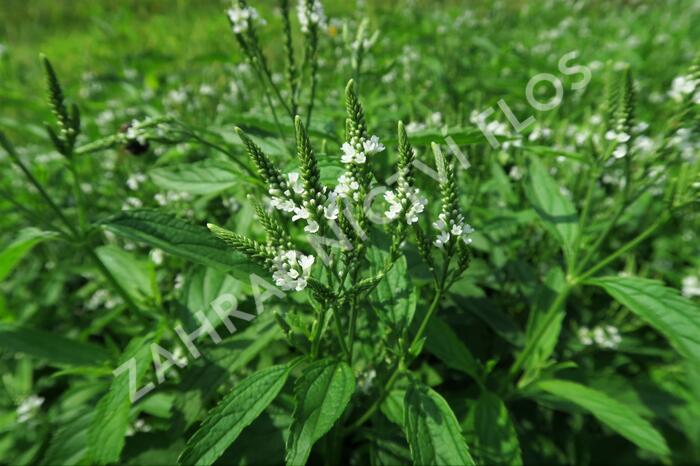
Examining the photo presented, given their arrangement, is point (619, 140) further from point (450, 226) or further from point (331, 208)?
point (331, 208)

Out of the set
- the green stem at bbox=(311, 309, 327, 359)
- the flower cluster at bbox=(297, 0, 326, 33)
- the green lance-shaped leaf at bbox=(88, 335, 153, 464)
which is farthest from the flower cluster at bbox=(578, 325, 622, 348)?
the green lance-shaped leaf at bbox=(88, 335, 153, 464)

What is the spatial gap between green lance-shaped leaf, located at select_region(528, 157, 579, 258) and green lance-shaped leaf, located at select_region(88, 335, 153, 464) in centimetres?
230

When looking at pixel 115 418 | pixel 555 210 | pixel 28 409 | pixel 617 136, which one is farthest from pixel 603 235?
pixel 28 409

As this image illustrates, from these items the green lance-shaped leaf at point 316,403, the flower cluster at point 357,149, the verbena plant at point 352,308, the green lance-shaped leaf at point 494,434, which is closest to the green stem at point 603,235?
the verbena plant at point 352,308

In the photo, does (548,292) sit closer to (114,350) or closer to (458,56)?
(114,350)

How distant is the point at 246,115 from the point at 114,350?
179 centimetres

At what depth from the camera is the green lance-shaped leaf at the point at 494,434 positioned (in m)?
2.25

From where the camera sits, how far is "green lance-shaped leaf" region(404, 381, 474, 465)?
5.66 feet

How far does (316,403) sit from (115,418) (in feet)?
3.22

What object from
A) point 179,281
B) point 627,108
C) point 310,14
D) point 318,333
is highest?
point 310,14

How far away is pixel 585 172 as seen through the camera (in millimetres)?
3391

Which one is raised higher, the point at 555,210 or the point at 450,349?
the point at 555,210

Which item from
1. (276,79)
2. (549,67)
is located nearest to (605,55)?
(549,67)

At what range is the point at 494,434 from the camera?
2.32 meters
